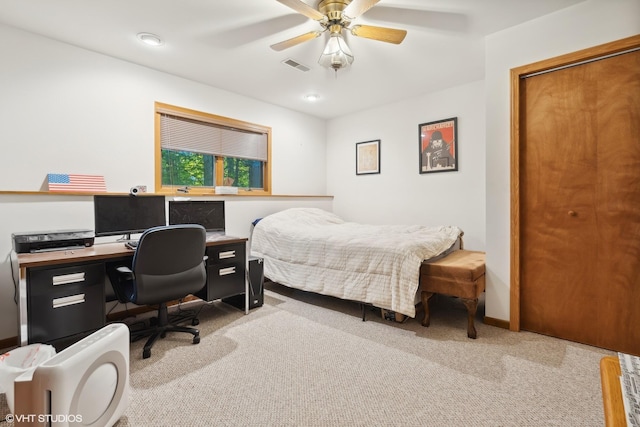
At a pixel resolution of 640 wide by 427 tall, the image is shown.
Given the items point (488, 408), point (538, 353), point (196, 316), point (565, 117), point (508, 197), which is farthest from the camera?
point (196, 316)

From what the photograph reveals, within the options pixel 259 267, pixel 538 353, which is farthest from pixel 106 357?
pixel 538 353

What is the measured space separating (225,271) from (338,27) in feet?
7.40

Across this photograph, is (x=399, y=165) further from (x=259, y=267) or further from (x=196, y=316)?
(x=196, y=316)

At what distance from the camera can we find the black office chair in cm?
204

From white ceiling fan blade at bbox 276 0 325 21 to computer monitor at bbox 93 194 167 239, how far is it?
195cm

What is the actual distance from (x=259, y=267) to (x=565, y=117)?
296cm

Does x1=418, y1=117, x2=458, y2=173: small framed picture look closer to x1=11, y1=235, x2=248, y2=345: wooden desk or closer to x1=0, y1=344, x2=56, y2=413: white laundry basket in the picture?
x1=11, y1=235, x2=248, y2=345: wooden desk

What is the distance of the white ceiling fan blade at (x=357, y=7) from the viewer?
188 centimetres

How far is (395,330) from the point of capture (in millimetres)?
2570

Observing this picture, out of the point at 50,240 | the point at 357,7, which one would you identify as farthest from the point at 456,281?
the point at 50,240

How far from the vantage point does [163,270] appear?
2137 millimetres

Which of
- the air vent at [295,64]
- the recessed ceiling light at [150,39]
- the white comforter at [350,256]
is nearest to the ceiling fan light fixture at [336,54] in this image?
the air vent at [295,64]

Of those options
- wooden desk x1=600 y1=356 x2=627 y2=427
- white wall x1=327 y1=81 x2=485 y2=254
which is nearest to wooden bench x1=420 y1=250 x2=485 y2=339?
white wall x1=327 y1=81 x2=485 y2=254

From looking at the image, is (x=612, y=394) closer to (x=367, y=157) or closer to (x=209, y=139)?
(x=209, y=139)
